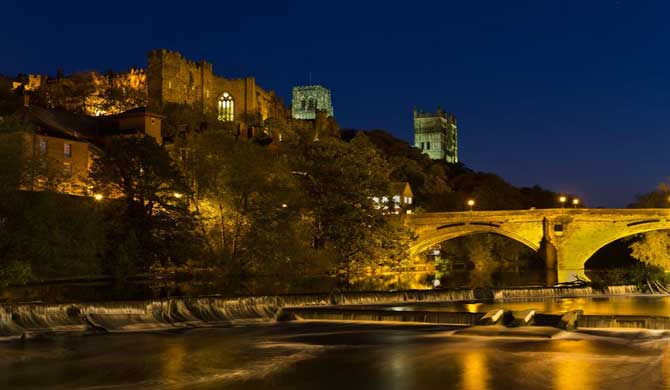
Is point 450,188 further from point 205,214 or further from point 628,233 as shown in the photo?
point 205,214

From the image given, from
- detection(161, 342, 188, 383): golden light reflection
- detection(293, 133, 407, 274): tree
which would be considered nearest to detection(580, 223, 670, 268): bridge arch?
detection(293, 133, 407, 274): tree

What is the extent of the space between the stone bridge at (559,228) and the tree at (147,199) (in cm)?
2252

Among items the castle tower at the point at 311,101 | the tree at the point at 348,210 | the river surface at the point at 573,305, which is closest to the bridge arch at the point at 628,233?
the tree at the point at 348,210

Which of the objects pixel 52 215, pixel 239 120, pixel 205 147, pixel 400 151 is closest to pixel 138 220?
pixel 205 147

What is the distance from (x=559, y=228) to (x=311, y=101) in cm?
13854

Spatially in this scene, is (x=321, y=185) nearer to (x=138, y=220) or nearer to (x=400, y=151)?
(x=138, y=220)

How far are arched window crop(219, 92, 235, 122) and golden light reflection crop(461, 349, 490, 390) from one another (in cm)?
9655

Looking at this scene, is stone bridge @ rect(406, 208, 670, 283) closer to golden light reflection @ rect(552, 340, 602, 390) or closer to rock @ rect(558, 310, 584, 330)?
rock @ rect(558, 310, 584, 330)

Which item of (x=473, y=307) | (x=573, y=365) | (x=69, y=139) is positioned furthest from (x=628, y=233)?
(x=69, y=139)

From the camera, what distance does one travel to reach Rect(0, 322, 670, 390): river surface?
19594 mm

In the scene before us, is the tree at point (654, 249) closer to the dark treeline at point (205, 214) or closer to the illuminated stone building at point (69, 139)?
the dark treeline at point (205, 214)

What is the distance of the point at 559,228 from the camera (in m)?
64.1

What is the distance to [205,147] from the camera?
51.1m

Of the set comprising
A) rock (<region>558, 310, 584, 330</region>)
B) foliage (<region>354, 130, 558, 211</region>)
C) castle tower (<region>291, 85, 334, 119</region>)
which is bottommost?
rock (<region>558, 310, 584, 330</region>)
